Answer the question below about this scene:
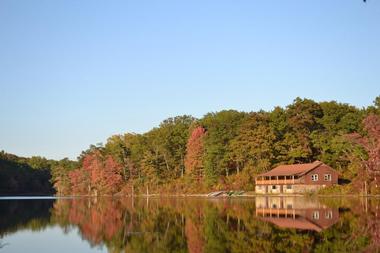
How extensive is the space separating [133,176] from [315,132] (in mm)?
47182

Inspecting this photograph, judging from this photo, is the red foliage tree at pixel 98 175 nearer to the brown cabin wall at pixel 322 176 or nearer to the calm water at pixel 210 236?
the brown cabin wall at pixel 322 176

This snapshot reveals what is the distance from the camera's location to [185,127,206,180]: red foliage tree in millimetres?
95938

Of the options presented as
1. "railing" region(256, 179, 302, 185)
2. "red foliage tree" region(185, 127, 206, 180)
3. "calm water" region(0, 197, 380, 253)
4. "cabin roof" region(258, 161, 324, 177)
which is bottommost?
"calm water" region(0, 197, 380, 253)

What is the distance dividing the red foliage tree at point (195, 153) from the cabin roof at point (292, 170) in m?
19.5

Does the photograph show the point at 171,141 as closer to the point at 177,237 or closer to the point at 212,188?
the point at 212,188

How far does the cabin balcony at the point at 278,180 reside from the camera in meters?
75.2

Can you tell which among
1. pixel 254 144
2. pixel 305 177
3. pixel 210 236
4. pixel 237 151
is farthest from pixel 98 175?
pixel 210 236

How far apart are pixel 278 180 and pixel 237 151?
1098 centimetres

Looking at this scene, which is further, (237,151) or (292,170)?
(237,151)

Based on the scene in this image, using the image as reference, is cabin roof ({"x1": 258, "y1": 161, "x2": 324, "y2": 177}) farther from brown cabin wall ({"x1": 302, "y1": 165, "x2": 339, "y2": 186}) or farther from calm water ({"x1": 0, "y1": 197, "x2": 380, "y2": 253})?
calm water ({"x1": 0, "y1": 197, "x2": 380, "y2": 253})

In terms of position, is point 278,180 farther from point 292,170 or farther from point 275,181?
point 292,170

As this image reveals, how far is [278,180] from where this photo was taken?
77812 millimetres

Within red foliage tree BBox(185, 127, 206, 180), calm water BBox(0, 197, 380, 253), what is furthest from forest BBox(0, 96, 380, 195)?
calm water BBox(0, 197, 380, 253)

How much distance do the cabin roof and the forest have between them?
3.79 meters
